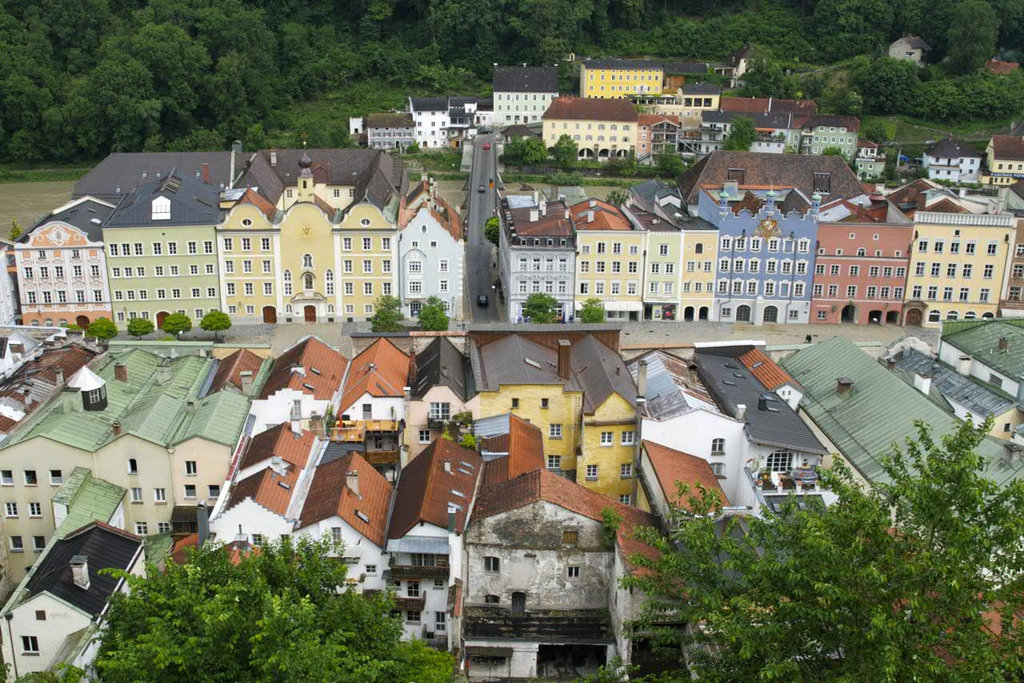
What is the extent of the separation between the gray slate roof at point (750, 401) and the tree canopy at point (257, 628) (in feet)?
60.6

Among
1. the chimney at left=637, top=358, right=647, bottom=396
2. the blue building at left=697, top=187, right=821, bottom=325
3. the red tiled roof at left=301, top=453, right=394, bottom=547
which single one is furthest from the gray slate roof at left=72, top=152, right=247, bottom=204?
the chimney at left=637, top=358, right=647, bottom=396

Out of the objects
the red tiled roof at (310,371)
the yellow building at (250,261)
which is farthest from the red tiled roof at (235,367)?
the yellow building at (250,261)

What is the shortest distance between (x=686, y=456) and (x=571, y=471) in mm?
5601

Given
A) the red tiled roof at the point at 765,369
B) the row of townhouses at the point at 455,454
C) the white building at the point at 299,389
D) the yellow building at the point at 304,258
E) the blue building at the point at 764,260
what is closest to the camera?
the row of townhouses at the point at 455,454

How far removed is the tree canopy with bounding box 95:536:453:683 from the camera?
21719 millimetres

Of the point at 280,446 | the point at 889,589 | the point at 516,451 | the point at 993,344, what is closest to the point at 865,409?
the point at 993,344

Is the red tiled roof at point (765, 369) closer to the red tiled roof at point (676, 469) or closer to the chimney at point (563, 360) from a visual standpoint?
the red tiled roof at point (676, 469)

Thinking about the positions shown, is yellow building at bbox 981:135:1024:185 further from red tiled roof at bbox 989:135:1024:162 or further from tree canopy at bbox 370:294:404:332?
tree canopy at bbox 370:294:404:332

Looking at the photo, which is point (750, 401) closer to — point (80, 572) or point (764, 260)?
point (764, 260)

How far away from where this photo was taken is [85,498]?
123 feet

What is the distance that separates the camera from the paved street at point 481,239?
228ft

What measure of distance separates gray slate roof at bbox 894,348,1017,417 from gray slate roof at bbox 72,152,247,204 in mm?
47661

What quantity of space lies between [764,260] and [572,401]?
27.8 metres

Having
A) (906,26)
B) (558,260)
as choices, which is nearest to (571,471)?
(558,260)
